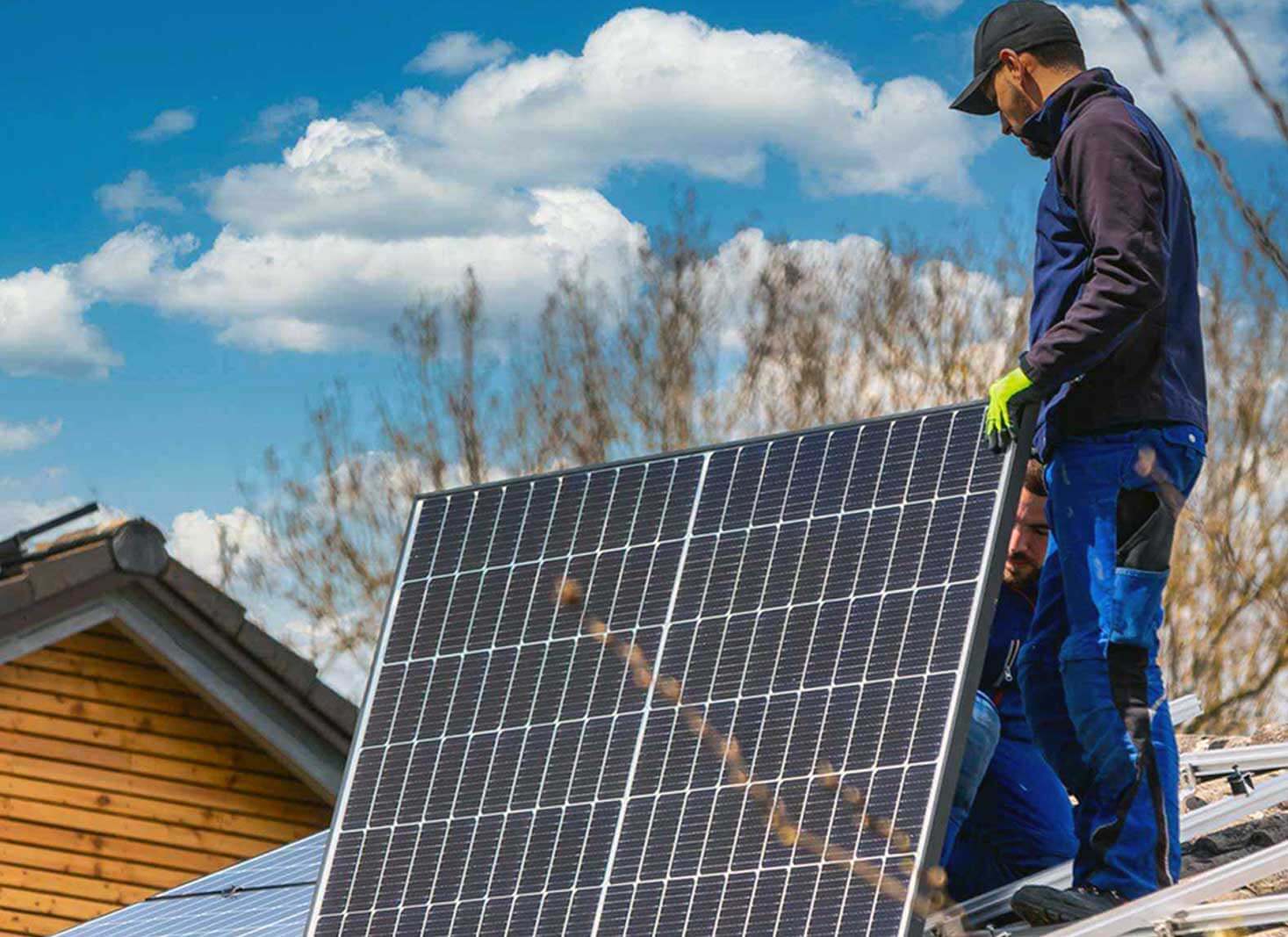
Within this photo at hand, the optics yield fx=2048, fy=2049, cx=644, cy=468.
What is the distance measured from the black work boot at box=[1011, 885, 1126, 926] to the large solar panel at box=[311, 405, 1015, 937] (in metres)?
0.40

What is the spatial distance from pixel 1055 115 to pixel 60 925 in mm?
9979

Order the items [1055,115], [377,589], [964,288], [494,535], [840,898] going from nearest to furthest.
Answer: [840,898], [1055,115], [494,535], [964,288], [377,589]

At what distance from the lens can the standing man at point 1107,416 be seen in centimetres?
520

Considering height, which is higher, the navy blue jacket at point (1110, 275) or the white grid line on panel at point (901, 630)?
the navy blue jacket at point (1110, 275)

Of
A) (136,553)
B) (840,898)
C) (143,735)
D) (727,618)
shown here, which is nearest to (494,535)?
(727,618)

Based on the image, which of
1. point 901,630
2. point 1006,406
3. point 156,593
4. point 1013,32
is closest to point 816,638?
point 901,630

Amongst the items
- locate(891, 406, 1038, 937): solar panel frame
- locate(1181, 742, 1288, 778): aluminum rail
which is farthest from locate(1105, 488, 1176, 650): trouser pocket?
locate(1181, 742, 1288, 778): aluminum rail

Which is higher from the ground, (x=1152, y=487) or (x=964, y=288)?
(x=964, y=288)

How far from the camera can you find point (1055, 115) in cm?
551

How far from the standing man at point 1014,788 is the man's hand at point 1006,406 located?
686 mm

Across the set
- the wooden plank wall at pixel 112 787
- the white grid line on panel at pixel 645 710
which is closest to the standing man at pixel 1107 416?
the white grid line on panel at pixel 645 710

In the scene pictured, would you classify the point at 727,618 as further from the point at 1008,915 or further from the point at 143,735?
the point at 143,735

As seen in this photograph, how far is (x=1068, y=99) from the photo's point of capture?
547 centimetres

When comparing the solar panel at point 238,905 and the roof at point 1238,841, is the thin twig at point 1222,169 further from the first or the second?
the solar panel at point 238,905
